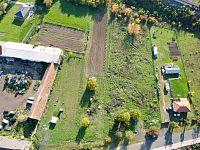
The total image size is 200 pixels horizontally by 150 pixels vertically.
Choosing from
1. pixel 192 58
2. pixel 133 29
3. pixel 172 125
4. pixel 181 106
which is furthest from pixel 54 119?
pixel 192 58

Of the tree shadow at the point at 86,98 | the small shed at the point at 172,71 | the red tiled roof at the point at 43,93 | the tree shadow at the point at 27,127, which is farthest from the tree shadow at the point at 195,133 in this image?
the tree shadow at the point at 27,127

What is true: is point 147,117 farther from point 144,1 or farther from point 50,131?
point 144,1

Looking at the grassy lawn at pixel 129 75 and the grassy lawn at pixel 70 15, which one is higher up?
the grassy lawn at pixel 70 15

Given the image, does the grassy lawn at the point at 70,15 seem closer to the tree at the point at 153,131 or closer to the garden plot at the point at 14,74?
the garden plot at the point at 14,74

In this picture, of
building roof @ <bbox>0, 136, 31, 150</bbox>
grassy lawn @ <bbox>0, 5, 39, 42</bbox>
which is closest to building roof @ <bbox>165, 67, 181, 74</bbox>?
grassy lawn @ <bbox>0, 5, 39, 42</bbox>

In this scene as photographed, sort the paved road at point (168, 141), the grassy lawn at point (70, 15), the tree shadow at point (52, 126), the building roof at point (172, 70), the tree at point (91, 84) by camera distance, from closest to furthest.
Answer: the paved road at point (168, 141) < the tree shadow at point (52, 126) < the tree at point (91, 84) < the building roof at point (172, 70) < the grassy lawn at point (70, 15)

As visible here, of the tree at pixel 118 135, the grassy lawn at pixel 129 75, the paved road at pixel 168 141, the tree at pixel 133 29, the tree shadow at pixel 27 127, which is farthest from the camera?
the tree at pixel 133 29

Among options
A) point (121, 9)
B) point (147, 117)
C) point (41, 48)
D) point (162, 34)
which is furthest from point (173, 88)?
point (41, 48)
